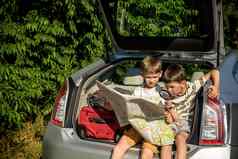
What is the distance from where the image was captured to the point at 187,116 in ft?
14.0

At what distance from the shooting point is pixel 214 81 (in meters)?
4.29

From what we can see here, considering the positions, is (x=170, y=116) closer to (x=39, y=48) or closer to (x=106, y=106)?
(x=106, y=106)

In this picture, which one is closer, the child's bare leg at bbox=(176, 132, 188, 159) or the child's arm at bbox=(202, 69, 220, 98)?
the child's bare leg at bbox=(176, 132, 188, 159)

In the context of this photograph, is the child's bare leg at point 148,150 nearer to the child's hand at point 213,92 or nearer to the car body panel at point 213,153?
the car body panel at point 213,153

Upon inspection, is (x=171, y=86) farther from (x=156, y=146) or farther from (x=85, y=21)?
(x=85, y=21)

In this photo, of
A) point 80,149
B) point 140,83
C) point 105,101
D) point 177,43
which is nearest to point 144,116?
point 80,149

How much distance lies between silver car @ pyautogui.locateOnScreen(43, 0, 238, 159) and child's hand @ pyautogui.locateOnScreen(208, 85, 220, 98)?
44 mm

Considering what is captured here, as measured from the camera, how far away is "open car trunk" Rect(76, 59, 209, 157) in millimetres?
4254

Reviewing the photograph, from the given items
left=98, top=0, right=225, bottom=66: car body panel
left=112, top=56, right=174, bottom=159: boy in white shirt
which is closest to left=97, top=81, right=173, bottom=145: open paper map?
left=112, top=56, right=174, bottom=159: boy in white shirt

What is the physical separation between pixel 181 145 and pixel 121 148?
0.43m

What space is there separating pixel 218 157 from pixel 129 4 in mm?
2964

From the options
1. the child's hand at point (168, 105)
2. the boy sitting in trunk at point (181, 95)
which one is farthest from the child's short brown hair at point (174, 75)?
the child's hand at point (168, 105)

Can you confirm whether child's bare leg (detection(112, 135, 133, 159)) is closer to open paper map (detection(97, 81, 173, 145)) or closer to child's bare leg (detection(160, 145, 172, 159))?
open paper map (detection(97, 81, 173, 145))

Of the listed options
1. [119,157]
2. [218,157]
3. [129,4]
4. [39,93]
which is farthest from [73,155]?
[129,4]
